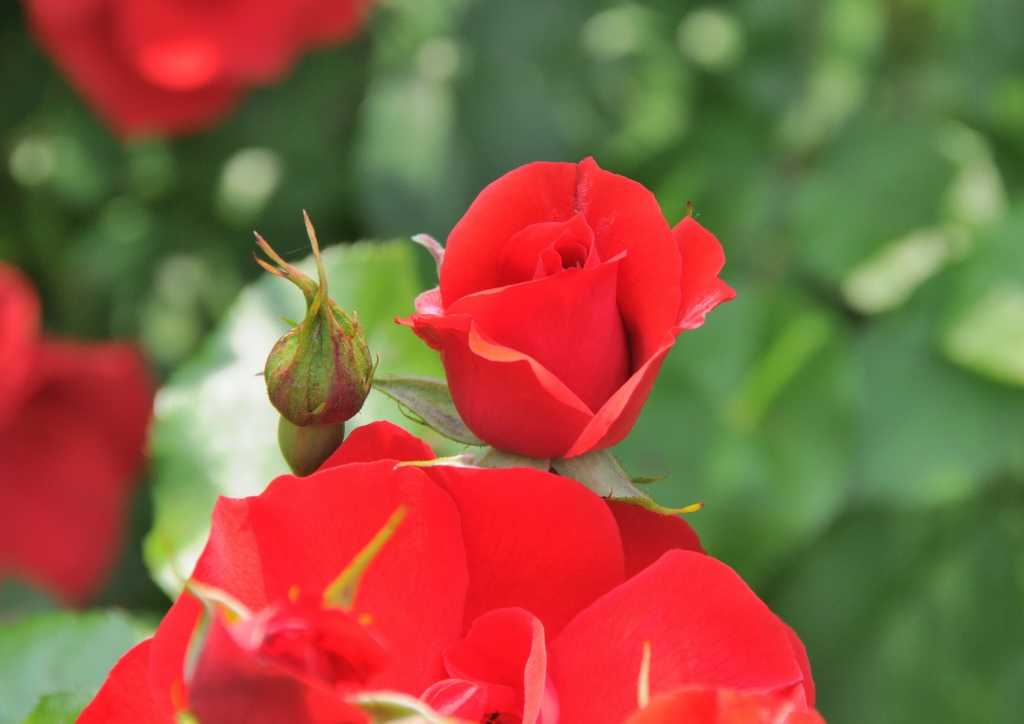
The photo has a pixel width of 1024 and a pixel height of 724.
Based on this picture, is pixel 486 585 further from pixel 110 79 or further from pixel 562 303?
pixel 110 79

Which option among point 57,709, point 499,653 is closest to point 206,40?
point 57,709

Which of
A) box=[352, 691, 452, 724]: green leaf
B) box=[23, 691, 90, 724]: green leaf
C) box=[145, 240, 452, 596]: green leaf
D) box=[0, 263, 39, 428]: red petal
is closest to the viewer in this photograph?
box=[352, 691, 452, 724]: green leaf

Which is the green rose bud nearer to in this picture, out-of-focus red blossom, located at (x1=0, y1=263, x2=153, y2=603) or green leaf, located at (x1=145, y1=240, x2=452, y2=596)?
green leaf, located at (x1=145, y1=240, x2=452, y2=596)

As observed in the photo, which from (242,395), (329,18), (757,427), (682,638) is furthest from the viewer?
(329,18)

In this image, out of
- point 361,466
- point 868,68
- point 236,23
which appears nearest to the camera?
point 361,466

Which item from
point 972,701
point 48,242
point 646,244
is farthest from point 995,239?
point 48,242

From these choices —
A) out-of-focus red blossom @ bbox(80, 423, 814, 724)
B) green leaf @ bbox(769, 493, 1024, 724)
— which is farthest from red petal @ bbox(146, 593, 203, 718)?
green leaf @ bbox(769, 493, 1024, 724)

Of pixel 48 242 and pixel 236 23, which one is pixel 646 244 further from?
pixel 48 242
